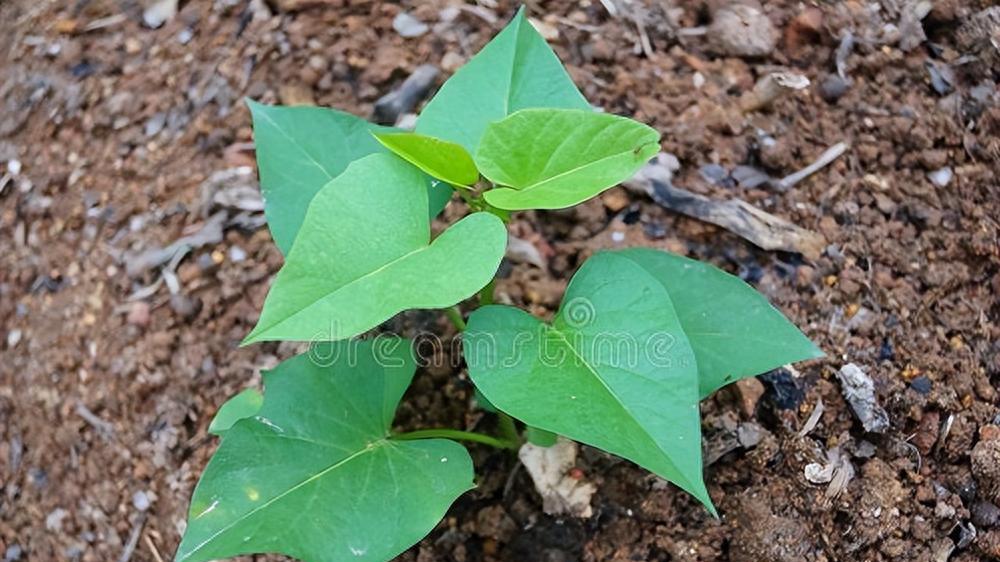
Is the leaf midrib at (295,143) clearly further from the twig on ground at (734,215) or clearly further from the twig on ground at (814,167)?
the twig on ground at (814,167)

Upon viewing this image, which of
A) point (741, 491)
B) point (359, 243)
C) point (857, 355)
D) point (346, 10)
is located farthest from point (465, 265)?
point (346, 10)

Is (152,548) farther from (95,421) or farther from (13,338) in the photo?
(13,338)

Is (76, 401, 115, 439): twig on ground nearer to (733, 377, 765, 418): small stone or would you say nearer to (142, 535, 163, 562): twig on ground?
(142, 535, 163, 562): twig on ground

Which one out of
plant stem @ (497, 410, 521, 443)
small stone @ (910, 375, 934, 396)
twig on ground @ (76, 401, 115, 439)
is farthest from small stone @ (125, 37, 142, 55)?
small stone @ (910, 375, 934, 396)

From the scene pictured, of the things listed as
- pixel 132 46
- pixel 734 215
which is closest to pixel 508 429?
pixel 734 215

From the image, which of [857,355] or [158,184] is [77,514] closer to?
[158,184]

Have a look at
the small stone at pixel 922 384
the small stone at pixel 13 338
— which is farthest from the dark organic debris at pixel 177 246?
the small stone at pixel 922 384
